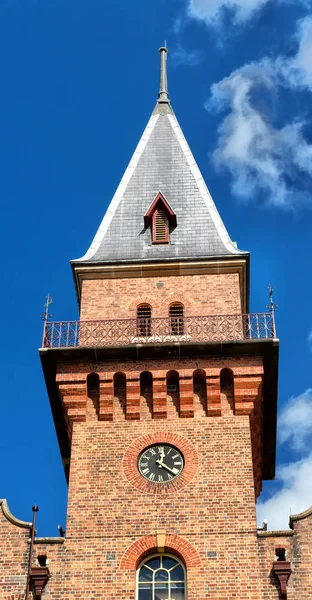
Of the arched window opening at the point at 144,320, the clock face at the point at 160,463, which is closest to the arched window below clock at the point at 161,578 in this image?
the clock face at the point at 160,463

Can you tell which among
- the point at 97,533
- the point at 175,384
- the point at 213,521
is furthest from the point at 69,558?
the point at 175,384

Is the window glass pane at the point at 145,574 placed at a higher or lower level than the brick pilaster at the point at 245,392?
lower

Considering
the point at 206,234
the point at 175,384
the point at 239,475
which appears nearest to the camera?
the point at 239,475

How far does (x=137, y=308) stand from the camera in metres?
37.0

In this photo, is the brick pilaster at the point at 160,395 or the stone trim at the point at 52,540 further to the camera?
the brick pilaster at the point at 160,395

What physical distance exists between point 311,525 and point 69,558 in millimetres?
6632

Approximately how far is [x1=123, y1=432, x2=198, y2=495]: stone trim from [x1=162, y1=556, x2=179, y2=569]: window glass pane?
6.25 feet

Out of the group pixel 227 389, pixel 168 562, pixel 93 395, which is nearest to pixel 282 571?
pixel 168 562

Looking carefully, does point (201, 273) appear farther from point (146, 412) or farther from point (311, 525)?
point (311, 525)

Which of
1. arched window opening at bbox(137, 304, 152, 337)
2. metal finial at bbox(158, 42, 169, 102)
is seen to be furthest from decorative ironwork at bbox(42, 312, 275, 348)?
metal finial at bbox(158, 42, 169, 102)

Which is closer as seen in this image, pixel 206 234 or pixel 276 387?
pixel 276 387

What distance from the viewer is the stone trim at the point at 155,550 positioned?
30.6 m

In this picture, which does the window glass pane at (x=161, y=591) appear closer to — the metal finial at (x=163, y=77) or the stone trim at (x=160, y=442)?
the stone trim at (x=160, y=442)

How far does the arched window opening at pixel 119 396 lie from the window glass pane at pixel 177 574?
5026 millimetres
